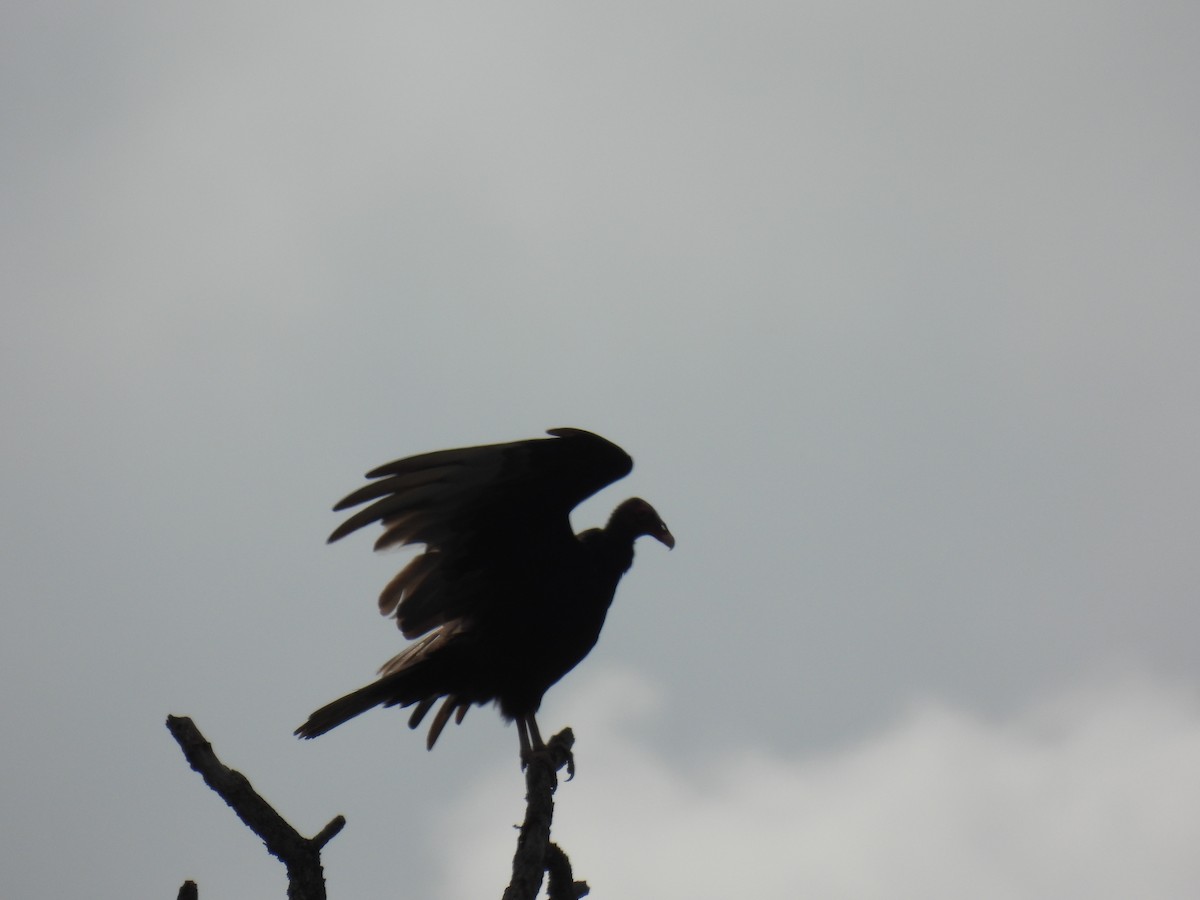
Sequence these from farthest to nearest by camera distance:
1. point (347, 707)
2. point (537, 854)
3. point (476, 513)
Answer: point (476, 513) < point (347, 707) < point (537, 854)

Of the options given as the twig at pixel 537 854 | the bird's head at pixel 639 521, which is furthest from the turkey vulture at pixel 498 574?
the twig at pixel 537 854

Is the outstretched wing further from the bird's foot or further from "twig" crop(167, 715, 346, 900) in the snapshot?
"twig" crop(167, 715, 346, 900)

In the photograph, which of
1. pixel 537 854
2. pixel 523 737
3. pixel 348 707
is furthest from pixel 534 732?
pixel 537 854

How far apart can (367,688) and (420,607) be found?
1.88ft

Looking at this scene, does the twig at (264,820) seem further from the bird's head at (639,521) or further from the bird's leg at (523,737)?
the bird's head at (639,521)

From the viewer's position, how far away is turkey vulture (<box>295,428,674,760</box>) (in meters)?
5.22

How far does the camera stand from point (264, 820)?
345 cm

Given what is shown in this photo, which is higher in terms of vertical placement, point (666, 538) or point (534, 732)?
point (666, 538)

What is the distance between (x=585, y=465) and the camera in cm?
534

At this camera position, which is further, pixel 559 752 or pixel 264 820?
pixel 559 752

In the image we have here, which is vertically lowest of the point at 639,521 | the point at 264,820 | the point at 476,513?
the point at 264,820

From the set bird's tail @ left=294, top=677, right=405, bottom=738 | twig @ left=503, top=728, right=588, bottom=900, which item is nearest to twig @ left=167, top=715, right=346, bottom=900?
twig @ left=503, top=728, right=588, bottom=900

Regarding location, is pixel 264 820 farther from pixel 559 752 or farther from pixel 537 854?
pixel 559 752

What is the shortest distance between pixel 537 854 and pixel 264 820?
79 cm
